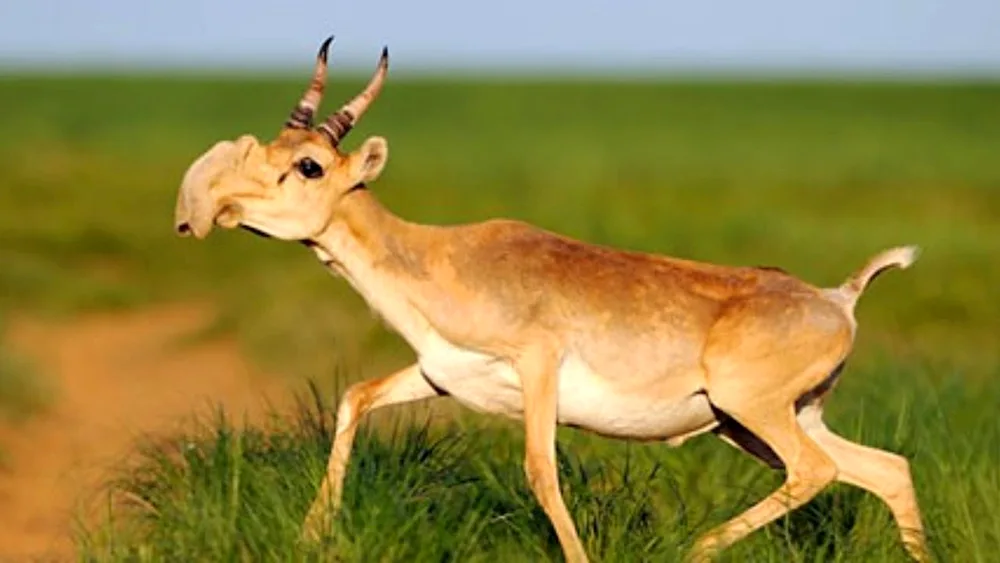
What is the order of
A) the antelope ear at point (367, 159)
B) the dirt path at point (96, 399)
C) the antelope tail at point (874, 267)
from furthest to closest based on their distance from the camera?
1. the dirt path at point (96, 399)
2. the antelope tail at point (874, 267)
3. the antelope ear at point (367, 159)

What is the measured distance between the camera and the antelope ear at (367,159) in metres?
7.70

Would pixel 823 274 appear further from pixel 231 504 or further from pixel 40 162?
pixel 40 162

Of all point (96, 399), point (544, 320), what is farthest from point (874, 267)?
point (96, 399)

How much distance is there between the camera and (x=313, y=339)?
1661 cm

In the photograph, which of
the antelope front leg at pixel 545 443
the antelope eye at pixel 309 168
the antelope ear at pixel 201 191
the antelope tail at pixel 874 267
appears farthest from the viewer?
the antelope tail at pixel 874 267

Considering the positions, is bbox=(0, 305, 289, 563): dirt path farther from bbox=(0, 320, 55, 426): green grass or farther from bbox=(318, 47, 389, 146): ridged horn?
bbox=(318, 47, 389, 146): ridged horn

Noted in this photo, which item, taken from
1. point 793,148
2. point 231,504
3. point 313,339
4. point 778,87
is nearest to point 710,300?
point 231,504

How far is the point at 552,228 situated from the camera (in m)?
21.5

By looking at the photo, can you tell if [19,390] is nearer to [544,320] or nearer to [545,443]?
[544,320]

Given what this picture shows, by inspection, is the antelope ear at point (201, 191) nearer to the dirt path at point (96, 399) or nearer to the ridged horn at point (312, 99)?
the ridged horn at point (312, 99)

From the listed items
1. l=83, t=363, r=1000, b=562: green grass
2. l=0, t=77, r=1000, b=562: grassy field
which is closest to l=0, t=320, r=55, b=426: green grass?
l=0, t=77, r=1000, b=562: grassy field

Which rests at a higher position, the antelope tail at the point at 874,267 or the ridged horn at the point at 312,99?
the ridged horn at the point at 312,99

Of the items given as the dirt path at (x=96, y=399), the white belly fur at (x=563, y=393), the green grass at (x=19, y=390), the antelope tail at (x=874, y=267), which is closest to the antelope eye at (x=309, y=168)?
the white belly fur at (x=563, y=393)

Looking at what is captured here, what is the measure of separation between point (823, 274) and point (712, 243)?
4.25 feet
